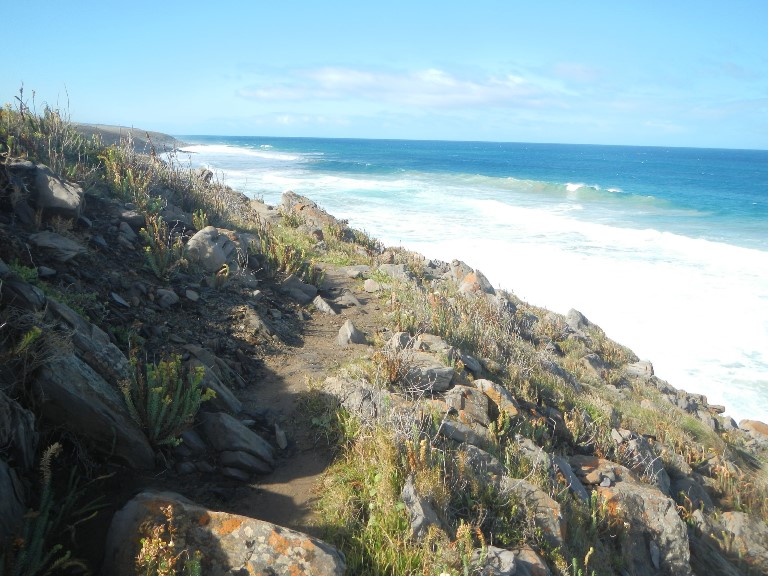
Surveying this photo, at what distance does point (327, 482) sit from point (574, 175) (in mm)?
64798

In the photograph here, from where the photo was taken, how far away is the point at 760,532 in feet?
Answer: 19.1

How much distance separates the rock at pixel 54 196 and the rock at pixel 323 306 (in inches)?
128

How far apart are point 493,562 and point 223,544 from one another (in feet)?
5.50

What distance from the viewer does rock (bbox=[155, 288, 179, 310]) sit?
5.82 m

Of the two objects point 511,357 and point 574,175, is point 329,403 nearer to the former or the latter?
point 511,357

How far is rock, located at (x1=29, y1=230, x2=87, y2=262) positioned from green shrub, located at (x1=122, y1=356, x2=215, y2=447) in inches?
75.0

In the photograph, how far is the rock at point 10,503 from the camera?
2.56 m

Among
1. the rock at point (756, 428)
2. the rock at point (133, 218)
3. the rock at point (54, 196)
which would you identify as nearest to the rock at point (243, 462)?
the rock at point (54, 196)

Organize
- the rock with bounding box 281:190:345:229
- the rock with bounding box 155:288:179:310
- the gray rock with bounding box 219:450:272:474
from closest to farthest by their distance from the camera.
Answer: the gray rock with bounding box 219:450:272:474
the rock with bounding box 155:288:179:310
the rock with bounding box 281:190:345:229

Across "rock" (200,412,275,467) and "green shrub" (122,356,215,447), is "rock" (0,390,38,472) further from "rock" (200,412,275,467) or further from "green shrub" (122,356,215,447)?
"rock" (200,412,275,467)

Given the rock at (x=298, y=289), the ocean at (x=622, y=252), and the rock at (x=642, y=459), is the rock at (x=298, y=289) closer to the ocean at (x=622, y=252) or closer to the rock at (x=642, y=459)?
the rock at (x=642, y=459)

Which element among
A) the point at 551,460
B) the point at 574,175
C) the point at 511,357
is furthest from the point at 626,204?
the point at 551,460

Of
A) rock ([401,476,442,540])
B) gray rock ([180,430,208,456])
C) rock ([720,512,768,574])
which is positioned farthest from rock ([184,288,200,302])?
rock ([720,512,768,574])

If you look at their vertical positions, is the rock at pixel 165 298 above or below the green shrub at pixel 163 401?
above
